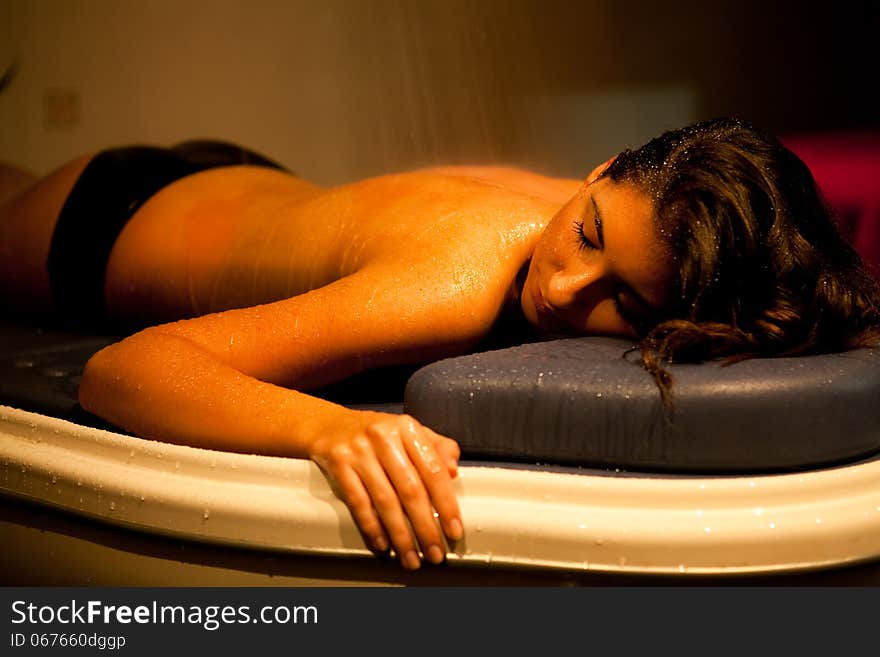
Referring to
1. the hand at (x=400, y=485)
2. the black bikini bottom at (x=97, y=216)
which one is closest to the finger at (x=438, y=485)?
the hand at (x=400, y=485)

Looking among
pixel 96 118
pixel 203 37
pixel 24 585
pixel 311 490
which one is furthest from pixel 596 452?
pixel 96 118

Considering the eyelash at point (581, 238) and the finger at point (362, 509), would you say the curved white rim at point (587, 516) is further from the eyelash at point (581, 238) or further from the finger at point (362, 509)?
the eyelash at point (581, 238)

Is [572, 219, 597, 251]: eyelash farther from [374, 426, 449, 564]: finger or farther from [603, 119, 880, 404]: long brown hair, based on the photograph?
[374, 426, 449, 564]: finger

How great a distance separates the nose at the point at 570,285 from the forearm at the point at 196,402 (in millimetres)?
218

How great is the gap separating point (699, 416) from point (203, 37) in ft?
6.38

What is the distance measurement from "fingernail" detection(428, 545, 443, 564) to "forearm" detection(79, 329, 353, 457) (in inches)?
4.4

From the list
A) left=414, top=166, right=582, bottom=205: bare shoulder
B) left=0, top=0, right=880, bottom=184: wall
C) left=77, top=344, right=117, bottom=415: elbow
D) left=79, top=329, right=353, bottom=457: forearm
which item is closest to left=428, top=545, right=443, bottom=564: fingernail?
left=79, top=329, right=353, bottom=457: forearm

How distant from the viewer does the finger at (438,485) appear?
59 centimetres

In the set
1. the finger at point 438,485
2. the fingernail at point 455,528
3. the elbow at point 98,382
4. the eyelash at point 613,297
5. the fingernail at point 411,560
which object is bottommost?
the fingernail at point 411,560

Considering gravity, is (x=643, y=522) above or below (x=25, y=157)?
below

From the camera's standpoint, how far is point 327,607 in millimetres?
628

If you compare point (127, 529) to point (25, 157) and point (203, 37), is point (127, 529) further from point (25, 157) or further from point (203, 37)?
point (25, 157)

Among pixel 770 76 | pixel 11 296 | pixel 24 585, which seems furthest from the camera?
pixel 770 76

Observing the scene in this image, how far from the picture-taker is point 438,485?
1.93ft
